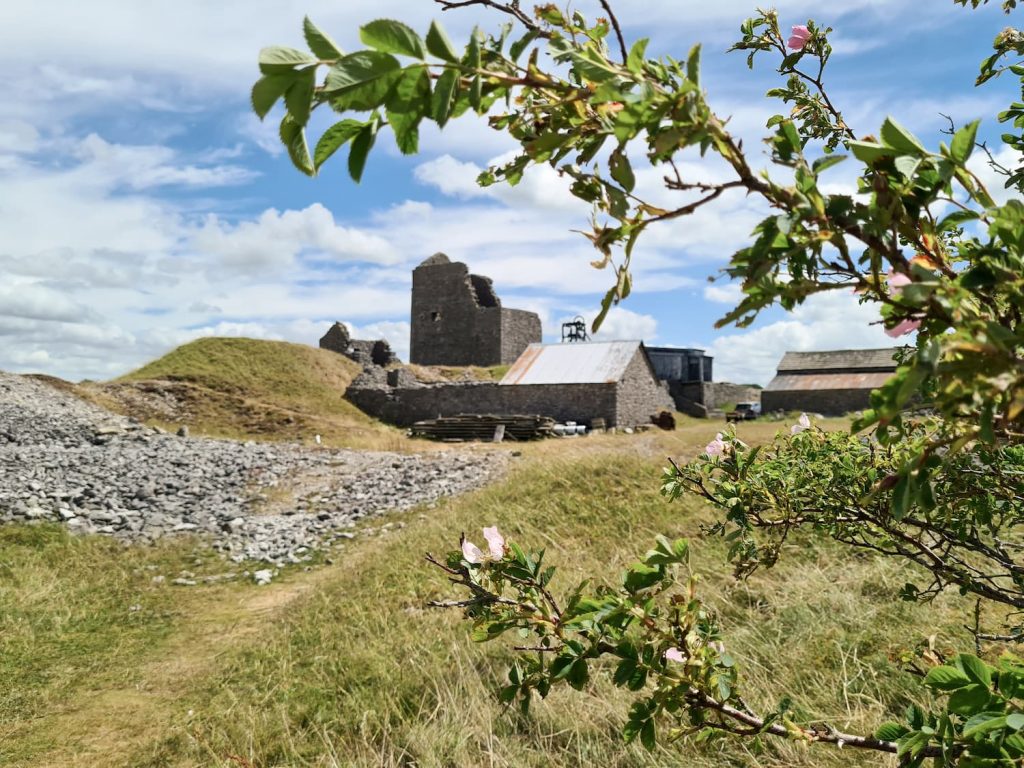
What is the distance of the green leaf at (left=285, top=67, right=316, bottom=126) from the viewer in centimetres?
88

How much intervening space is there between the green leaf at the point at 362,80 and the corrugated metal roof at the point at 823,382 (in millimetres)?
33581

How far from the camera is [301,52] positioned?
0.87m

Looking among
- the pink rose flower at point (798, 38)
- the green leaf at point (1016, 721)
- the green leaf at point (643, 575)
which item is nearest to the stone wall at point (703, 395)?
the pink rose flower at point (798, 38)

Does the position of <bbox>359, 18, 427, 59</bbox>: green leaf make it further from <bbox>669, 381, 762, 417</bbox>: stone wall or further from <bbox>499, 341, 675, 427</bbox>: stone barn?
<bbox>669, 381, 762, 417</bbox>: stone wall

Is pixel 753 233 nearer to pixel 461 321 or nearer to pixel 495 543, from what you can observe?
pixel 495 543

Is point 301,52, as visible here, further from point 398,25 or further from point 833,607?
point 833,607

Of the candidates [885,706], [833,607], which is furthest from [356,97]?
[833,607]

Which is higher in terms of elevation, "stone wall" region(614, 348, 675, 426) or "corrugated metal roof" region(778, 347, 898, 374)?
"corrugated metal roof" region(778, 347, 898, 374)

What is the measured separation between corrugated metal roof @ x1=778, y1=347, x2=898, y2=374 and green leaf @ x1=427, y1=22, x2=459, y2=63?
3592 centimetres

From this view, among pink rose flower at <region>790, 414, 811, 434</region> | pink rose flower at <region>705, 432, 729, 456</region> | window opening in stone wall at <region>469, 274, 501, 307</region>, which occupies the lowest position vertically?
pink rose flower at <region>705, 432, 729, 456</region>

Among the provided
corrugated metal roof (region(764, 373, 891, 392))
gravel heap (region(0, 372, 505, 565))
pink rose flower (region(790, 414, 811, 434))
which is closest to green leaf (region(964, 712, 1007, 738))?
pink rose flower (region(790, 414, 811, 434))

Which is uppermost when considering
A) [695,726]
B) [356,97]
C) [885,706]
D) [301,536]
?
[356,97]

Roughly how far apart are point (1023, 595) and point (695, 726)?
57.9 inches

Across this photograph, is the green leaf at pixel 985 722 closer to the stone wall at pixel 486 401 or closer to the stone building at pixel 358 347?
the stone wall at pixel 486 401
